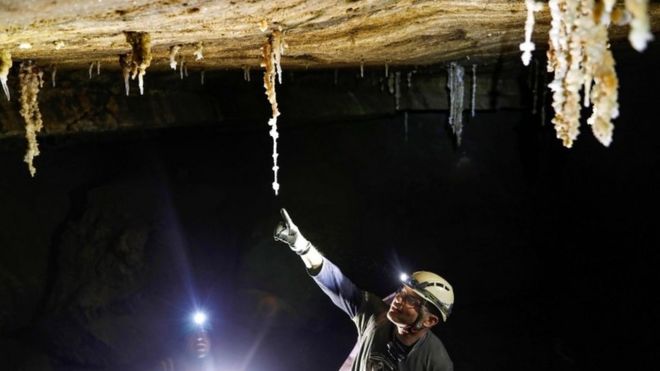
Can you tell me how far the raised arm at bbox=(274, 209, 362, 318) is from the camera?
4.57m

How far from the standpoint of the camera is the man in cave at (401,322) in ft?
13.9

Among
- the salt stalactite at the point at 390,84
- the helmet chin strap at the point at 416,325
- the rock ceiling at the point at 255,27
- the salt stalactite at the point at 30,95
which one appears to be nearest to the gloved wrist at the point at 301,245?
the helmet chin strap at the point at 416,325

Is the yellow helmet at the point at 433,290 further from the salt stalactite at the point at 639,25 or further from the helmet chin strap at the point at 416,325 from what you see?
the salt stalactite at the point at 639,25

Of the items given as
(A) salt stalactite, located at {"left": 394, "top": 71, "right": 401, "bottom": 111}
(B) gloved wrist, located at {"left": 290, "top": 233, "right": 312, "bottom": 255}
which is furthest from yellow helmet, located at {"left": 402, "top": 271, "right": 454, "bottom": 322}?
(A) salt stalactite, located at {"left": 394, "top": 71, "right": 401, "bottom": 111}

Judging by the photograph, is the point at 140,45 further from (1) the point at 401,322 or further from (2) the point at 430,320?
(2) the point at 430,320

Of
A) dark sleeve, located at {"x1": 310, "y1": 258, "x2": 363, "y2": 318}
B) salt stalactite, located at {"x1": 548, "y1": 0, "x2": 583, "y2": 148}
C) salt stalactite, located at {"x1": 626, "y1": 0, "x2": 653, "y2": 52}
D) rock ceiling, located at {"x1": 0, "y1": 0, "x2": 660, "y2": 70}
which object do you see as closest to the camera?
salt stalactite, located at {"x1": 626, "y1": 0, "x2": 653, "y2": 52}

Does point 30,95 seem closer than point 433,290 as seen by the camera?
No

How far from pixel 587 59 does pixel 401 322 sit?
2804 millimetres

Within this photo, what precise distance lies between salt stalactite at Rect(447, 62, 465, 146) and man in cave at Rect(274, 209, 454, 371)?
3683 mm

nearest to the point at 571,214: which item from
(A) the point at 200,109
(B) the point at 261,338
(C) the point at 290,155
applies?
(C) the point at 290,155

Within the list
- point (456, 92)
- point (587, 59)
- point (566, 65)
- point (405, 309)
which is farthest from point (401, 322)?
point (456, 92)

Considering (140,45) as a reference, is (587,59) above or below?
below

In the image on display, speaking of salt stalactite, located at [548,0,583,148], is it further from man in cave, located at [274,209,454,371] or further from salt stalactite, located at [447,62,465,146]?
salt stalactite, located at [447,62,465,146]

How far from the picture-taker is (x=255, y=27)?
3.38 metres
